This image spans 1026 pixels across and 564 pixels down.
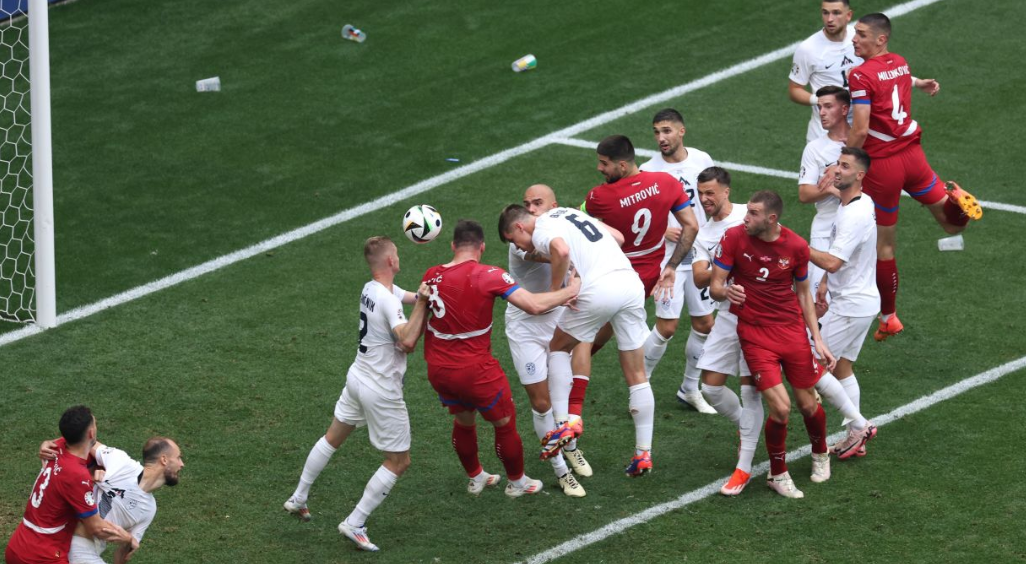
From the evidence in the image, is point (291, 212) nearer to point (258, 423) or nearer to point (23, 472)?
point (258, 423)

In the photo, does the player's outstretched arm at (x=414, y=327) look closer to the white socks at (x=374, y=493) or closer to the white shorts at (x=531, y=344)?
the white socks at (x=374, y=493)

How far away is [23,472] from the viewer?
394 inches

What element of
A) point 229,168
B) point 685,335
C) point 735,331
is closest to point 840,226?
point 735,331

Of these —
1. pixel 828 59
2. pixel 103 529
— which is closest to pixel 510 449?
pixel 103 529

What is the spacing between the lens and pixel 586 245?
Result: 9.70m

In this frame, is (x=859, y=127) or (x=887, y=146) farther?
(x=887, y=146)

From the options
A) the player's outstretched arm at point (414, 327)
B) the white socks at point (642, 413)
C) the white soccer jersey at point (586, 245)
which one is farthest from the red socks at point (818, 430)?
the player's outstretched arm at point (414, 327)

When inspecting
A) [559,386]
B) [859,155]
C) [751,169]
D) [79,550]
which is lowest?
[751,169]

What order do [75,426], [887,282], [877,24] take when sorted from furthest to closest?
[887,282] → [877,24] → [75,426]

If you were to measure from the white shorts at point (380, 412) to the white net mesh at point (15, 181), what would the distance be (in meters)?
4.93

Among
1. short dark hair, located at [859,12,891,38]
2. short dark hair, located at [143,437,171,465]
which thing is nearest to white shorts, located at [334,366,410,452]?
short dark hair, located at [143,437,171,465]

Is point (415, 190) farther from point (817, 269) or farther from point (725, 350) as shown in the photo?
point (725, 350)

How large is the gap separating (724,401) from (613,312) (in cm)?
106

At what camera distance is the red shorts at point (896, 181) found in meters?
11.6
